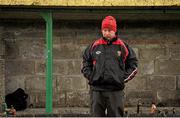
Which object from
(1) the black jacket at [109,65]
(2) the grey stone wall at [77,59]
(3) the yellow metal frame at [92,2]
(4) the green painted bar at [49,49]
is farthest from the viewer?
(2) the grey stone wall at [77,59]

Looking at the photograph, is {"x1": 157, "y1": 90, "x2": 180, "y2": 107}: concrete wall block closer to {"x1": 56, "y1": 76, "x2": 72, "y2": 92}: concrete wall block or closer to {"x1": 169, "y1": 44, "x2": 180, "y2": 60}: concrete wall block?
{"x1": 169, "y1": 44, "x2": 180, "y2": 60}: concrete wall block

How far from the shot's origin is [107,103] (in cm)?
797

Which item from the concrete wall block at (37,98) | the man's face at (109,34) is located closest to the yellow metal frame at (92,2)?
the concrete wall block at (37,98)

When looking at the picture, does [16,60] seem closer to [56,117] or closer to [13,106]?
[13,106]

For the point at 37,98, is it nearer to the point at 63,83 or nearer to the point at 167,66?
the point at 63,83

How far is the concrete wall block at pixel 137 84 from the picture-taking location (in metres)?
13.9

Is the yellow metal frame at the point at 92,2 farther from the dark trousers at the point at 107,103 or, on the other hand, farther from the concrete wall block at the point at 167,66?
the dark trousers at the point at 107,103

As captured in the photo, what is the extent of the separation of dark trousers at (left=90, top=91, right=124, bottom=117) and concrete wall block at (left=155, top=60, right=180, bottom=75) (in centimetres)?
607

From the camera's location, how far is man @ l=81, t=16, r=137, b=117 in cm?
780

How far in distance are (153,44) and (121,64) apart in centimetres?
614

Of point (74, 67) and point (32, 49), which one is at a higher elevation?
point (32, 49)

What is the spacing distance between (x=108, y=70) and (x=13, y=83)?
6.31 metres

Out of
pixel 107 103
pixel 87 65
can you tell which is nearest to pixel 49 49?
pixel 87 65

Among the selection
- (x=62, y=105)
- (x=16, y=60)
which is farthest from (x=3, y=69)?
(x=62, y=105)
